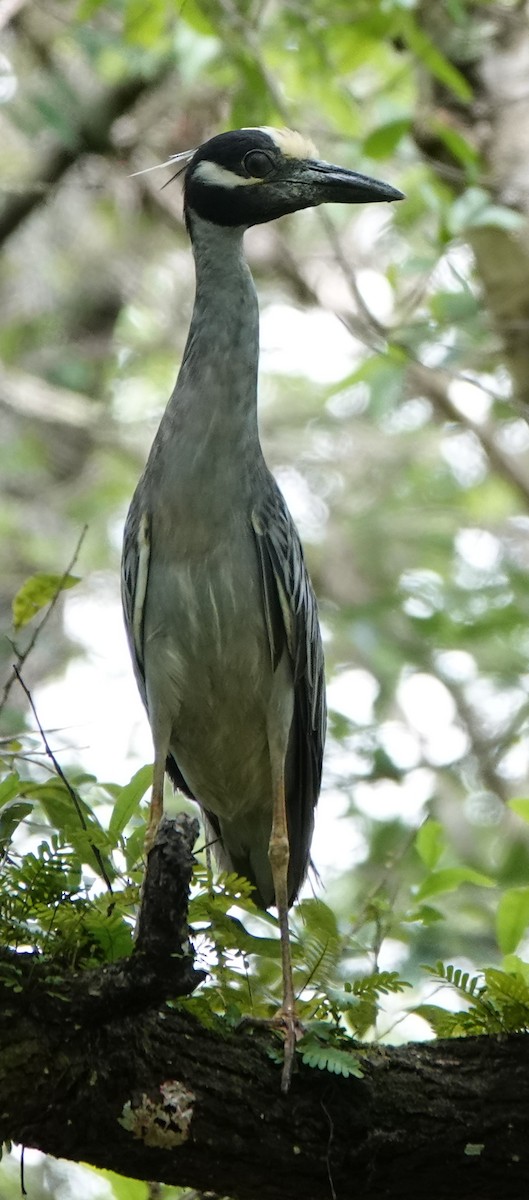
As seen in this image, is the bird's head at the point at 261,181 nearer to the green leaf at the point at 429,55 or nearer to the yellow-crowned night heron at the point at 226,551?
the yellow-crowned night heron at the point at 226,551

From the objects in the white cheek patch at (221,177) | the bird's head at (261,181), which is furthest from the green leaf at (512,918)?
the white cheek patch at (221,177)

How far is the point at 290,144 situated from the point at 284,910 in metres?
2.46

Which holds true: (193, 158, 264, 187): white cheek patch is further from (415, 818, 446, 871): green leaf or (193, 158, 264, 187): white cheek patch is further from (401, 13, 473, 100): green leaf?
(415, 818, 446, 871): green leaf

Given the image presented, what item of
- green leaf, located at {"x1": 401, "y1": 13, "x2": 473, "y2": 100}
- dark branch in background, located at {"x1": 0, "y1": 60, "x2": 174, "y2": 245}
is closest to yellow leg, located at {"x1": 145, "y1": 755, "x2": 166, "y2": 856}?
green leaf, located at {"x1": 401, "y1": 13, "x2": 473, "y2": 100}

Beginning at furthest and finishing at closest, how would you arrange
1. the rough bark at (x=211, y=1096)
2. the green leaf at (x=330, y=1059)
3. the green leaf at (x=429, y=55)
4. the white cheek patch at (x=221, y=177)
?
the green leaf at (x=429, y=55), the white cheek patch at (x=221, y=177), the green leaf at (x=330, y=1059), the rough bark at (x=211, y=1096)

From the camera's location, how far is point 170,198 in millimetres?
8555

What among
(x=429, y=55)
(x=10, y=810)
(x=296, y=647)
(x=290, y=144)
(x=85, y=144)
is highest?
(x=85, y=144)

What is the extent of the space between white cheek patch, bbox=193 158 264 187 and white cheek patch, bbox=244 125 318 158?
0.47ft

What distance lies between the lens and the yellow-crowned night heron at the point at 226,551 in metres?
3.98

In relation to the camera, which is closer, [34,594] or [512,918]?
[512,918]

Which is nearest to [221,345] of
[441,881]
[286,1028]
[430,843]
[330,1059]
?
[430,843]

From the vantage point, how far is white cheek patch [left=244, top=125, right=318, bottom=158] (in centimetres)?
430

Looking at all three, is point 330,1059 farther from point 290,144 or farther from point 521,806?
point 290,144

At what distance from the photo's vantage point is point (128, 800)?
3361 mm
